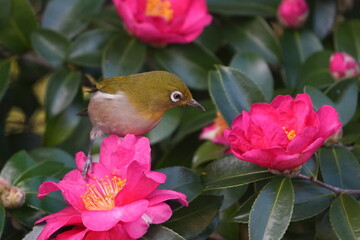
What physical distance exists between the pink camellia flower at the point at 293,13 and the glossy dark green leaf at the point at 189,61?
11.6 inches

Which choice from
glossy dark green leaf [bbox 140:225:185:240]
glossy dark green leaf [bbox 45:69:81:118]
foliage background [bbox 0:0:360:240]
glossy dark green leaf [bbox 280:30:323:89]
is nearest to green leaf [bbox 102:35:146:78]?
foliage background [bbox 0:0:360:240]

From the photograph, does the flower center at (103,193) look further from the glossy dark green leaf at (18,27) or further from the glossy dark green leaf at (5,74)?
the glossy dark green leaf at (18,27)

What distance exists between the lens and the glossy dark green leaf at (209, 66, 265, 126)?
1564mm

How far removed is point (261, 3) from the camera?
2.13m

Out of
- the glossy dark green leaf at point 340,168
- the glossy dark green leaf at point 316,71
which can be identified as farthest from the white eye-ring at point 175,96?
the glossy dark green leaf at point 316,71

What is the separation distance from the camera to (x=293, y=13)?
207 cm

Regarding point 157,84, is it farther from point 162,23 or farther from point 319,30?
point 319,30

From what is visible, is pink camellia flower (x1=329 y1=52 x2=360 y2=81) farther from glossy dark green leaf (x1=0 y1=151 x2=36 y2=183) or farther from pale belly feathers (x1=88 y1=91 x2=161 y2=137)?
glossy dark green leaf (x1=0 y1=151 x2=36 y2=183)

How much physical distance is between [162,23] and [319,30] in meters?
0.60

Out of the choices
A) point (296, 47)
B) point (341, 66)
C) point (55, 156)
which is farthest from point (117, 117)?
point (296, 47)

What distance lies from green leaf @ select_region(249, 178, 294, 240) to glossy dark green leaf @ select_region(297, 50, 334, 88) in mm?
584

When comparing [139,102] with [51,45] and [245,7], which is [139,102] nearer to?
[51,45]

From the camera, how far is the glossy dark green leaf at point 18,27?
2018 mm

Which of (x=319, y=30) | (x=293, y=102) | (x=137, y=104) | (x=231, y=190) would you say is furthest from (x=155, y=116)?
(x=319, y=30)
